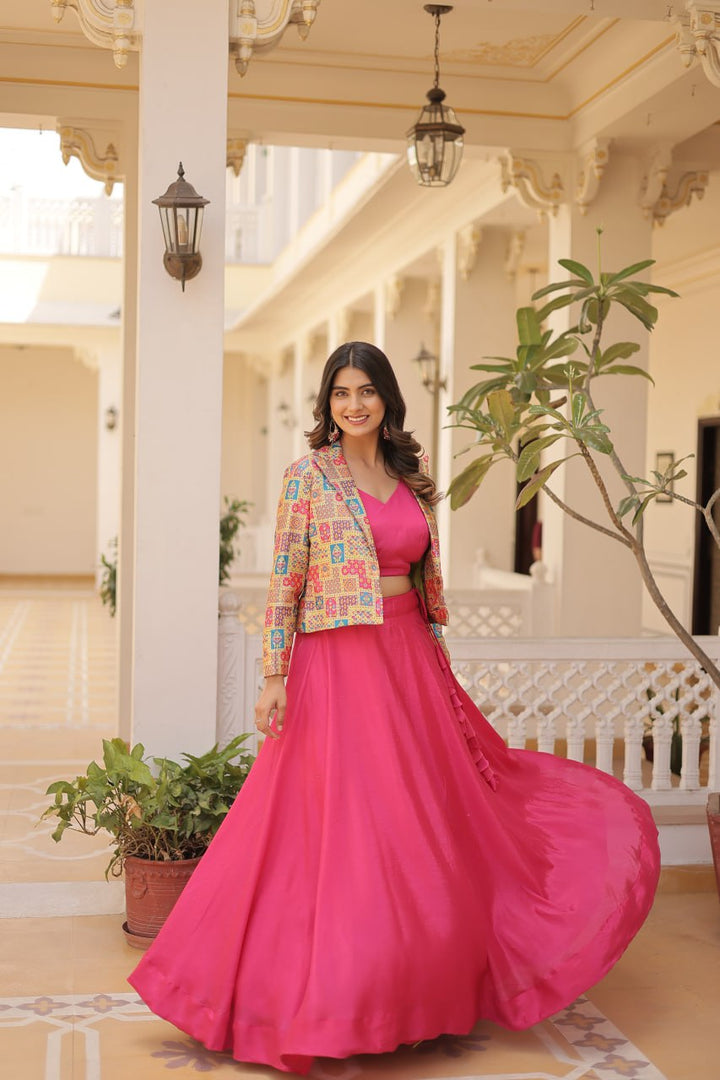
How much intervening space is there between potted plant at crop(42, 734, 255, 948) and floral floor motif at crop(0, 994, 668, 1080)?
0.47 m

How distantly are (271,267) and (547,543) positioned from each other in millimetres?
10009

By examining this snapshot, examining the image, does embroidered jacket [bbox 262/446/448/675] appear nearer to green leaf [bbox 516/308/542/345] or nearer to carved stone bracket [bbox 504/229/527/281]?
green leaf [bbox 516/308/542/345]

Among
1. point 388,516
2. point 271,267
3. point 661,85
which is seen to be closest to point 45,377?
point 271,267

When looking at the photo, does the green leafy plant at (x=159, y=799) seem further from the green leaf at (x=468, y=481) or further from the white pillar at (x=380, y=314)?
the white pillar at (x=380, y=314)

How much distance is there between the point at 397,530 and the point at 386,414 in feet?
1.00

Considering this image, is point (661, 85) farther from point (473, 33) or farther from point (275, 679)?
point (275, 679)

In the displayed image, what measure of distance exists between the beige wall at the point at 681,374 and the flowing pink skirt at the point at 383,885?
663cm

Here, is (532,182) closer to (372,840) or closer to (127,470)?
(127,470)

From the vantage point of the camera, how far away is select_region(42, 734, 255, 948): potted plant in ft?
12.4

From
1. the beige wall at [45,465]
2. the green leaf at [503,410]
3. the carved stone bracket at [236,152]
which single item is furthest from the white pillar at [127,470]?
the beige wall at [45,465]

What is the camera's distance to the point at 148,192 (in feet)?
13.0

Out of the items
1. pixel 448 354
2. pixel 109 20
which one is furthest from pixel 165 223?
pixel 448 354

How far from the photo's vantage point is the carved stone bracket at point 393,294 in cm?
1074

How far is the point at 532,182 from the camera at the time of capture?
673 cm
